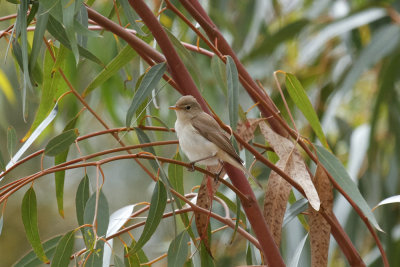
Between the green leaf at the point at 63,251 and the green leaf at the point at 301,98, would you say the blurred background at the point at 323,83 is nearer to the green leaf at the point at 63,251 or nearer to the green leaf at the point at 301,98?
the green leaf at the point at 301,98

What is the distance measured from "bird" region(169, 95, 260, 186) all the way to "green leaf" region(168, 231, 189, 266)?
0.73ft

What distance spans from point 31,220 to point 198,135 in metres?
0.51

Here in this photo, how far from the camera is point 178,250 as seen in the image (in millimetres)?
1568

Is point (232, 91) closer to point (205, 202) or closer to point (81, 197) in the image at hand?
point (205, 202)

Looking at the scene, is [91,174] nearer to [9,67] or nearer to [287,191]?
[9,67]

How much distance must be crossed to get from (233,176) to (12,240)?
4.71 metres

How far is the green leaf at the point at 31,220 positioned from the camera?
5.20 feet

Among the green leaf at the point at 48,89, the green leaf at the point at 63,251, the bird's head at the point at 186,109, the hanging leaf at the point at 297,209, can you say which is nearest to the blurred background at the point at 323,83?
the bird's head at the point at 186,109

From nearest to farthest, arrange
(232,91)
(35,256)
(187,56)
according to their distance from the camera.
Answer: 1. (232,91)
2. (187,56)
3. (35,256)

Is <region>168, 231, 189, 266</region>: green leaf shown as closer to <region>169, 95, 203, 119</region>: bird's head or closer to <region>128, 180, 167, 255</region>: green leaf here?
<region>128, 180, 167, 255</region>: green leaf

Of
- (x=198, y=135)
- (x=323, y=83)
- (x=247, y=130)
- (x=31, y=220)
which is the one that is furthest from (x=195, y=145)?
(x=323, y=83)

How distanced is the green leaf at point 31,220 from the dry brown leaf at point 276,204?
1.76 feet

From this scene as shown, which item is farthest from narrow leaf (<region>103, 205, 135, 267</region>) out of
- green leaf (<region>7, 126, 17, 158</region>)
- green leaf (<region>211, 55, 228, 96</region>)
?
green leaf (<region>211, 55, 228, 96</region>)

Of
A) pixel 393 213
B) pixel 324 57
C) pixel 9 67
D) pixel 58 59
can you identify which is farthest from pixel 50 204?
pixel 58 59
